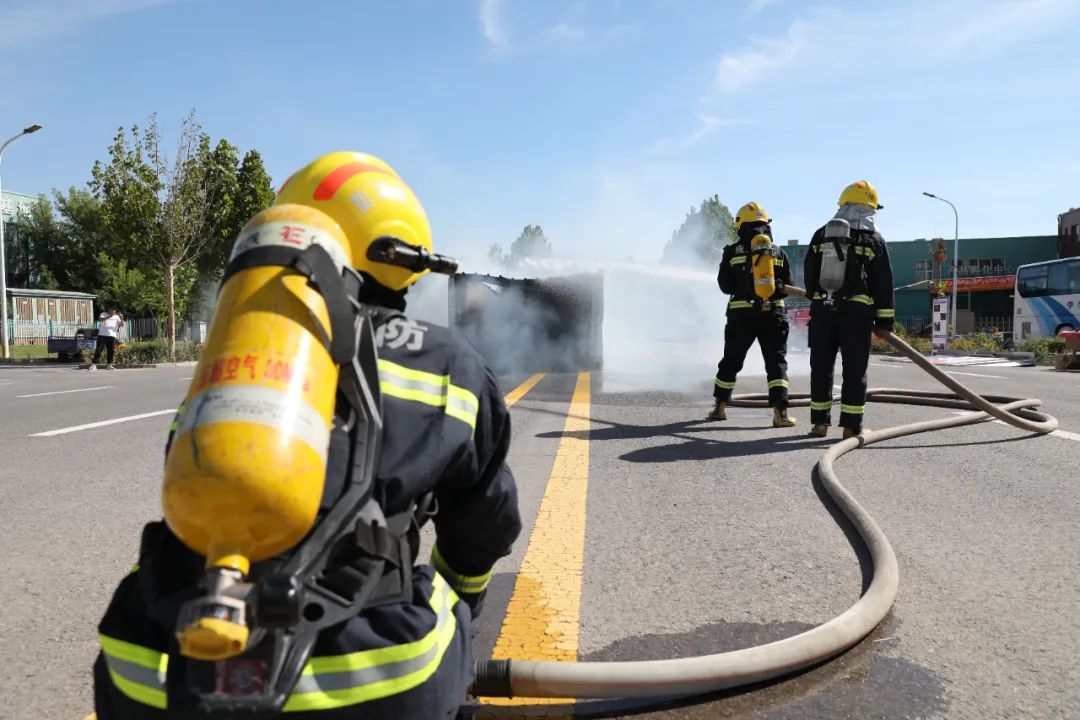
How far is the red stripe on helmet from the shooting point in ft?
4.60

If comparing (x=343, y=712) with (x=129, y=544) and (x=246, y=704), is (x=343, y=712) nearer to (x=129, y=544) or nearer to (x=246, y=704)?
(x=246, y=704)

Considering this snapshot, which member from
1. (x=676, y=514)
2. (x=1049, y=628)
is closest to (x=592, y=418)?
(x=676, y=514)

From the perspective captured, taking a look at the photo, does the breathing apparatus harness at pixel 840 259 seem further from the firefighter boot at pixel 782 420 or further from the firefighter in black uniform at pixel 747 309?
the firefighter boot at pixel 782 420

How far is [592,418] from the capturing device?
25.7 ft

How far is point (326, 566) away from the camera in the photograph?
3.88ft

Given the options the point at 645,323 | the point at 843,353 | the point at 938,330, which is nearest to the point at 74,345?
the point at 645,323

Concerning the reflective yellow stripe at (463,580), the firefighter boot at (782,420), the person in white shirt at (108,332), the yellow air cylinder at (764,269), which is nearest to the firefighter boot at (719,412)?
the firefighter boot at (782,420)

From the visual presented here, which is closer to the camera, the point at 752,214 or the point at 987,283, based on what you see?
the point at 752,214

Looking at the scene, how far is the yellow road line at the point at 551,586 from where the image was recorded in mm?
2480

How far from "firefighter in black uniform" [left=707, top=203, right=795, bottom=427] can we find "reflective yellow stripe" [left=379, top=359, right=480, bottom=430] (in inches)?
249

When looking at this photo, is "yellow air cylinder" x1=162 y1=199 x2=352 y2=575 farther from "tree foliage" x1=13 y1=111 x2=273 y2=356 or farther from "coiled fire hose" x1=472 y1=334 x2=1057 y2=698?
"tree foliage" x1=13 y1=111 x2=273 y2=356

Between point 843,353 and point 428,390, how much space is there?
5.89 meters

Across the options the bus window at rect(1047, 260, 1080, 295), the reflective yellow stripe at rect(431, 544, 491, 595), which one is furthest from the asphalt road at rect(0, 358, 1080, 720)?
the bus window at rect(1047, 260, 1080, 295)

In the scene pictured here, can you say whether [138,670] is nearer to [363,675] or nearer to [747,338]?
[363,675]
